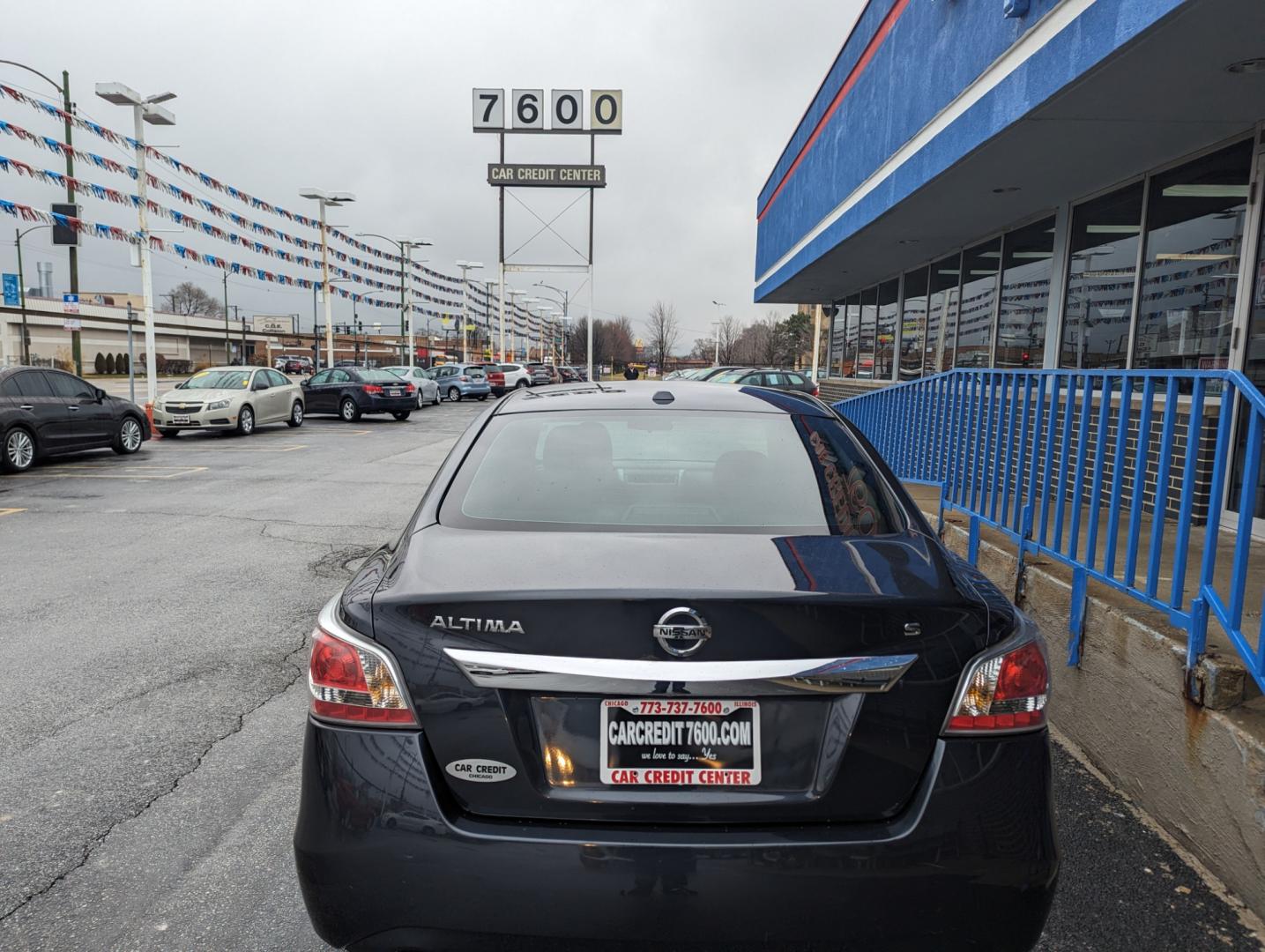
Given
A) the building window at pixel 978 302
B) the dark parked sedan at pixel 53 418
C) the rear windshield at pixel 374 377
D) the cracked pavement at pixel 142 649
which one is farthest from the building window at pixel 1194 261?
the rear windshield at pixel 374 377

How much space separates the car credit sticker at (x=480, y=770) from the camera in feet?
6.13

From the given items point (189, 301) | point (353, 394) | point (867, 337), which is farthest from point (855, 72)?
point (189, 301)

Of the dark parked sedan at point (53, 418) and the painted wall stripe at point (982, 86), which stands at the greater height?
the painted wall stripe at point (982, 86)

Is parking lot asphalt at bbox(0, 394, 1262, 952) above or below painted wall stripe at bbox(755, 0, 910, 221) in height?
below

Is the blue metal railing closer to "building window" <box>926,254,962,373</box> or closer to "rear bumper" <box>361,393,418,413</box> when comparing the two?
"building window" <box>926,254,962,373</box>

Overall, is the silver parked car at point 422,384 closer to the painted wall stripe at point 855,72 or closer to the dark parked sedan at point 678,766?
the painted wall stripe at point 855,72

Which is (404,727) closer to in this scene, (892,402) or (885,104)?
(892,402)

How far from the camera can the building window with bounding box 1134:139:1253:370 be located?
6785 millimetres

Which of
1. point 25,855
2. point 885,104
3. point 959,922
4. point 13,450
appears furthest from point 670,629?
point 13,450

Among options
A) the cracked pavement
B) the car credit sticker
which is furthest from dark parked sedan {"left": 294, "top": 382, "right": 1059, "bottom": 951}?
the cracked pavement

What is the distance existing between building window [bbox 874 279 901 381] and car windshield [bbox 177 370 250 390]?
14.4 m

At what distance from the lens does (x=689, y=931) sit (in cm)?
180

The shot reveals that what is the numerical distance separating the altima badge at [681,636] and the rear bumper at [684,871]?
38 centimetres

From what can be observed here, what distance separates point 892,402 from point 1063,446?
4.32 metres
